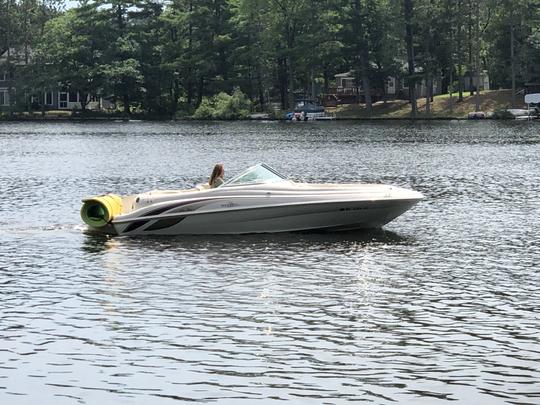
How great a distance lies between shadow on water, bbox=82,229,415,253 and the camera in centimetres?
2973

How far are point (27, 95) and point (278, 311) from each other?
513ft

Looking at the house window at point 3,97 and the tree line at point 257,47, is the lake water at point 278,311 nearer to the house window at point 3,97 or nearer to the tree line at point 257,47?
the tree line at point 257,47

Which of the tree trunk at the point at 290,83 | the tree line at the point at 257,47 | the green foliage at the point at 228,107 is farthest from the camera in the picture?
the green foliage at the point at 228,107

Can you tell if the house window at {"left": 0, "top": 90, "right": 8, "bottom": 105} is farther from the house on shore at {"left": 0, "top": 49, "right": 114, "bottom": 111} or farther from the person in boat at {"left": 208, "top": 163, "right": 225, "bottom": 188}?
the person in boat at {"left": 208, "top": 163, "right": 225, "bottom": 188}

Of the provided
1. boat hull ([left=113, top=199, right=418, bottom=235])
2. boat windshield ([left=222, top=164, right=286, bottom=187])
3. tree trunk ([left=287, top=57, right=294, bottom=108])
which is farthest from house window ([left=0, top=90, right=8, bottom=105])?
boat windshield ([left=222, top=164, right=286, bottom=187])

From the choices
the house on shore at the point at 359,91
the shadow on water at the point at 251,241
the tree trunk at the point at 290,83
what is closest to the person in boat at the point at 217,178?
the shadow on water at the point at 251,241

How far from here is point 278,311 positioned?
21.2 meters

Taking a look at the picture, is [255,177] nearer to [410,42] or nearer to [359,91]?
[410,42]

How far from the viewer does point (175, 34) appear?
6821 inches

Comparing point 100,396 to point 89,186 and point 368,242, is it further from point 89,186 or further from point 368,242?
point 89,186

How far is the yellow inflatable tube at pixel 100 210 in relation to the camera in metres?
31.9

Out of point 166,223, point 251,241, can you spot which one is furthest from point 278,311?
point 166,223

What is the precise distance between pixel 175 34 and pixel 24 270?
492 ft

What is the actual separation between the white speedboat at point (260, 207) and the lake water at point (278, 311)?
0.51 m
